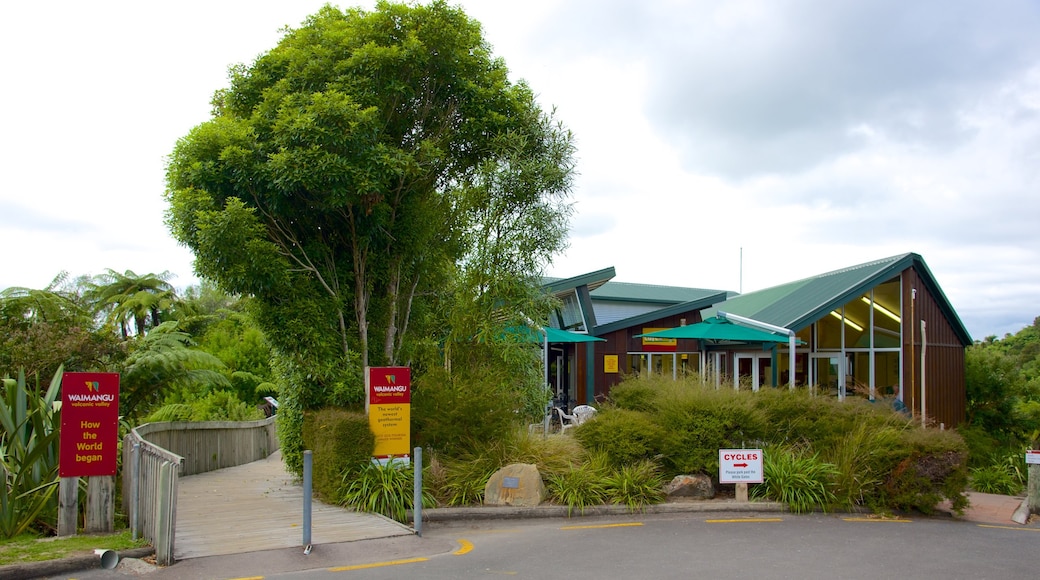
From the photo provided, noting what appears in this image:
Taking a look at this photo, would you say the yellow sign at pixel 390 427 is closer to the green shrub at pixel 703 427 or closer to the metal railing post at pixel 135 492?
the metal railing post at pixel 135 492

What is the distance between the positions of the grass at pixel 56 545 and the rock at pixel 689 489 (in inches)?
260

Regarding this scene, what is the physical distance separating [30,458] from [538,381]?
7184mm

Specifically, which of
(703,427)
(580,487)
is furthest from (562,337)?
(580,487)

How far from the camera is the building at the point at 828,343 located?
2005cm

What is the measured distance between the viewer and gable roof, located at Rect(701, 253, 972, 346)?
62.1ft

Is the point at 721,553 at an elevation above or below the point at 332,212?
below

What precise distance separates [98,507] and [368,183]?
200 inches

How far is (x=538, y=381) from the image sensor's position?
12.9 meters

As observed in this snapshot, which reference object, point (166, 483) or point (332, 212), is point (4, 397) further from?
point (332, 212)

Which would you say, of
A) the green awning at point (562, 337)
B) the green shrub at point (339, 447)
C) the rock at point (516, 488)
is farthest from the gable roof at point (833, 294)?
the green shrub at point (339, 447)

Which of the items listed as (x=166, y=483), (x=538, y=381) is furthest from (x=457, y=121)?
(x=166, y=483)

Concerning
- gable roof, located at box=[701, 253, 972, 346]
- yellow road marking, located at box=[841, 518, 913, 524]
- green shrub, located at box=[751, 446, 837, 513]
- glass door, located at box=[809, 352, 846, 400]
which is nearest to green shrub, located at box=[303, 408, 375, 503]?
green shrub, located at box=[751, 446, 837, 513]

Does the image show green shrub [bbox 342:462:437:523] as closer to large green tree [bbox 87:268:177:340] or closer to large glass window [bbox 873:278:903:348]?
large glass window [bbox 873:278:903:348]

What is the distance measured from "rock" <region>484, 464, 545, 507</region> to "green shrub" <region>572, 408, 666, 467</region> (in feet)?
3.90
